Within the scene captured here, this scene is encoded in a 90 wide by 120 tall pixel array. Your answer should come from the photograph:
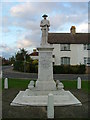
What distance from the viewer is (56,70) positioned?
34375mm

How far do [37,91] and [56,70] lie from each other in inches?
930

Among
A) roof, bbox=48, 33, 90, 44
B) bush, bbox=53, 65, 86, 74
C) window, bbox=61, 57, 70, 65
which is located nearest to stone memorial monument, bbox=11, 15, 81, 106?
bush, bbox=53, 65, 86, 74

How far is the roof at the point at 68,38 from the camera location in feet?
122

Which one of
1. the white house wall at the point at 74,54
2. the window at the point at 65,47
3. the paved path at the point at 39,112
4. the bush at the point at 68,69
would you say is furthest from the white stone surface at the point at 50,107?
the window at the point at 65,47

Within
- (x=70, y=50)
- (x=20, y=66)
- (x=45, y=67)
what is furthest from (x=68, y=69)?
(x=45, y=67)

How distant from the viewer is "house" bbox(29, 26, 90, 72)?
37312 mm

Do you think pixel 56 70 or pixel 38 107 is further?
pixel 56 70

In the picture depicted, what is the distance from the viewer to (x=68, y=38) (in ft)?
126

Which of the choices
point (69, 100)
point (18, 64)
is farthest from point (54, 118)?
point (18, 64)

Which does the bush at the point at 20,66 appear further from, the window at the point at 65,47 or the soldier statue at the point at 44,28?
the soldier statue at the point at 44,28

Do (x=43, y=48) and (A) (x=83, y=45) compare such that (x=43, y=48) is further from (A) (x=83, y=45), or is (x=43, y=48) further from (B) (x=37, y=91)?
(A) (x=83, y=45)

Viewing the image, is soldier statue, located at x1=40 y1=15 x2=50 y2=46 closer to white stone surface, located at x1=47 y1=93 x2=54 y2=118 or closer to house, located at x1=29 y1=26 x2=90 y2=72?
white stone surface, located at x1=47 y1=93 x2=54 y2=118

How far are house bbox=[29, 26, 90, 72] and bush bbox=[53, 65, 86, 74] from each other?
296 centimetres

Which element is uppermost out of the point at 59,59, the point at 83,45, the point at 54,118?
the point at 83,45
